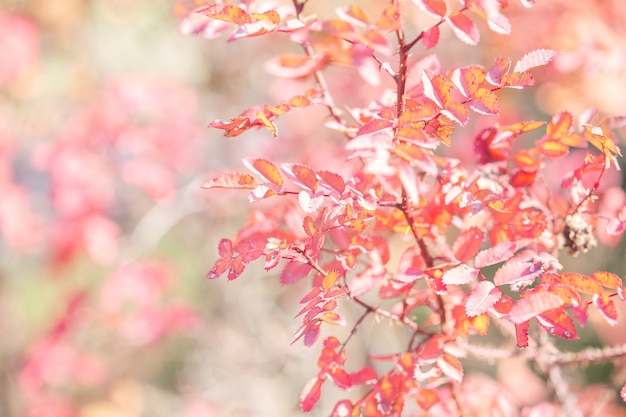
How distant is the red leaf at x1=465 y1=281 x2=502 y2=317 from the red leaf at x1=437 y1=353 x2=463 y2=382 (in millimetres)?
130

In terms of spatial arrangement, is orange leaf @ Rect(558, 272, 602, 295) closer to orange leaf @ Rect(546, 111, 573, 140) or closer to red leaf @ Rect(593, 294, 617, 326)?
red leaf @ Rect(593, 294, 617, 326)

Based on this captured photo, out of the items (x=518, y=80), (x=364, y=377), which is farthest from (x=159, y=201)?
(x=518, y=80)

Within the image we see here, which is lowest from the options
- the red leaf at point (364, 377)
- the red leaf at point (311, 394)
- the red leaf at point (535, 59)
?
the red leaf at point (364, 377)

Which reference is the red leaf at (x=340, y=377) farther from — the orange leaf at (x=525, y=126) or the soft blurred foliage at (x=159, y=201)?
the soft blurred foliage at (x=159, y=201)

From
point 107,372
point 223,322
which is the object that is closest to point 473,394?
point 223,322

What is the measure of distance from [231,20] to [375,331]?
7.82 ft

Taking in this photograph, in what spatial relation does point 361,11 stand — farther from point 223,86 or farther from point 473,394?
point 223,86

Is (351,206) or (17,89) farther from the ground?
(351,206)

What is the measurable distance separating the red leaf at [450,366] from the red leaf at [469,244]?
0.45 ft

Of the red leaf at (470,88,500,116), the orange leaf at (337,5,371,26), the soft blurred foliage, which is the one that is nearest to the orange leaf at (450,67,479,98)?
the red leaf at (470,88,500,116)

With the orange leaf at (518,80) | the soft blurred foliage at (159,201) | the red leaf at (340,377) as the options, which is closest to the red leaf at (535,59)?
the orange leaf at (518,80)

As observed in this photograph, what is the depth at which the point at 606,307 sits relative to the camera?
0.75 metres

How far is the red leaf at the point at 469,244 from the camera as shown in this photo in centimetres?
83

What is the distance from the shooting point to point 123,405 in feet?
9.72
